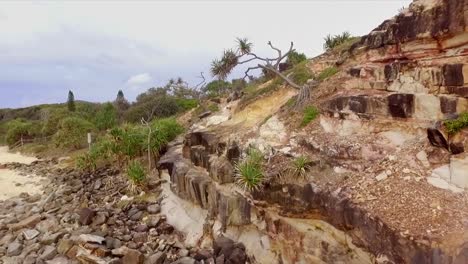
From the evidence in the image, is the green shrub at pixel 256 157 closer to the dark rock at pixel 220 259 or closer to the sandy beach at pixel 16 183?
the dark rock at pixel 220 259

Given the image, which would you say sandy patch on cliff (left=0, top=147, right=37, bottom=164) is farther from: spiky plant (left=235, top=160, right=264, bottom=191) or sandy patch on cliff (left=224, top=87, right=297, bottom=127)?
spiky plant (left=235, top=160, right=264, bottom=191)

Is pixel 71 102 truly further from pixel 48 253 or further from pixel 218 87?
pixel 48 253

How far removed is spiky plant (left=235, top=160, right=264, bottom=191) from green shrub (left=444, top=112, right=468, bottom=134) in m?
5.32

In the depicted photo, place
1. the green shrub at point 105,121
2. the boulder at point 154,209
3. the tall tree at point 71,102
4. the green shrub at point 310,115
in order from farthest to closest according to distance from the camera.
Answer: the tall tree at point 71,102, the green shrub at point 105,121, the boulder at point 154,209, the green shrub at point 310,115

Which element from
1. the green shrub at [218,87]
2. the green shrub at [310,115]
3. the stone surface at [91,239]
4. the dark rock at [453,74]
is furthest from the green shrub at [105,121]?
the dark rock at [453,74]

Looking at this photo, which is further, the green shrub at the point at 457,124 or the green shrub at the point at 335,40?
the green shrub at the point at 335,40

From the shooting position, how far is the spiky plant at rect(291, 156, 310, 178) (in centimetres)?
1084

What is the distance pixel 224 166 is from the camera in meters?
13.8

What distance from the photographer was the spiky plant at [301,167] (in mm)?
10839

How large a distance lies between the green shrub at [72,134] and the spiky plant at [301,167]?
32.5m

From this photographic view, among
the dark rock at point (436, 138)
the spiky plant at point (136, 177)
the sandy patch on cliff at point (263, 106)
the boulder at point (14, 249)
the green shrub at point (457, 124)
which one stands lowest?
the boulder at point (14, 249)

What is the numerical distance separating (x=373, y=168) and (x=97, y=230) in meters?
11.6

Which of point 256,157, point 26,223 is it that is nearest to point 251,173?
point 256,157

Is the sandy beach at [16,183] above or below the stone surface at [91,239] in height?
above
